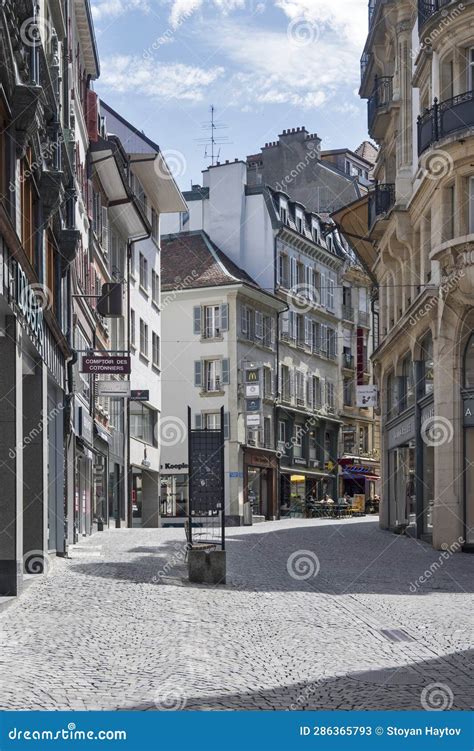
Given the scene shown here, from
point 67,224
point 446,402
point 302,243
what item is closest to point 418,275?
point 446,402

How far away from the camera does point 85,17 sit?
34344 mm

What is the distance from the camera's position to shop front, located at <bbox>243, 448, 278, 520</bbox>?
60750mm

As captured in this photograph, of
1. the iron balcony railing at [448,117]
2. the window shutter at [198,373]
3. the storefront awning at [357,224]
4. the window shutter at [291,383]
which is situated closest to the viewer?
the iron balcony railing at [448,117]

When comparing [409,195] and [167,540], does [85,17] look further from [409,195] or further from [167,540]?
[167,540]

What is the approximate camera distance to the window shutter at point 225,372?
61.5 m

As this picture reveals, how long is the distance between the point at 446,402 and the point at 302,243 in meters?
41.7

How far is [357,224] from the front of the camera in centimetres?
4238

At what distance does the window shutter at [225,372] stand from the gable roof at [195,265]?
12.7ft

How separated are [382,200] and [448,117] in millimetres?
8194
